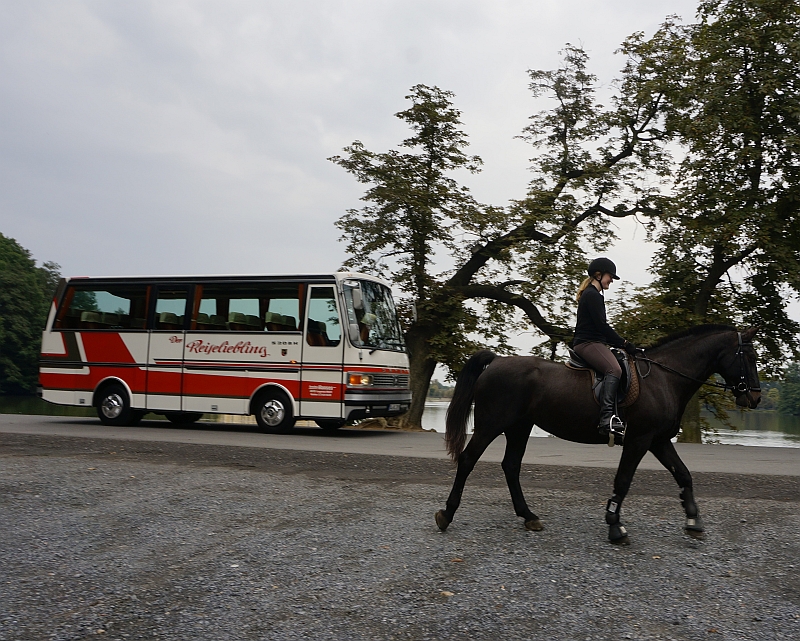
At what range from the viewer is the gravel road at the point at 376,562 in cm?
424

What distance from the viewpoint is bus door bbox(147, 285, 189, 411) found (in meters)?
17.2

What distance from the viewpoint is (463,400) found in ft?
22.7

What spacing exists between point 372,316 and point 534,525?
10.2 meters

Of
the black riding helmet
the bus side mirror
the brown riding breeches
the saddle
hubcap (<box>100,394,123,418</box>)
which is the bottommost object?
hubcap (<box>100,394,123,418</box>)

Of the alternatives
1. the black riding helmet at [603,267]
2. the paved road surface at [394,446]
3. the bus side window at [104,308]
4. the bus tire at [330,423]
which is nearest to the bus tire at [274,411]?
the paved road surface at [394,446]

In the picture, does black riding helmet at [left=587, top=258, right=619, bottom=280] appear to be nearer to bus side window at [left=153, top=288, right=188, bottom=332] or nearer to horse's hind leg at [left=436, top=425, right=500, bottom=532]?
horse's hind leg at [left=436, top=425, right=500, bottom=532]

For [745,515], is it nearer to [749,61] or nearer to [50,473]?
[50,473]

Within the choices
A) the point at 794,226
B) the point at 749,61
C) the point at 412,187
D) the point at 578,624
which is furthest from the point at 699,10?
the point at 578,624

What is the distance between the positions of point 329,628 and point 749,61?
19.8 meters

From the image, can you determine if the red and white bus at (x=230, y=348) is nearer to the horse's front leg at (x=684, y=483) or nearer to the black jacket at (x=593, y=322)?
→ the black jacket at (x=593, y=322)

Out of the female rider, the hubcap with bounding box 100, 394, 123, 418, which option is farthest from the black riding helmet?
the hubcap with bounding box 100, 394, 123, 418

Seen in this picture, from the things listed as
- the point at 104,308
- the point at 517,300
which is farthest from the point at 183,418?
the point at 517,300

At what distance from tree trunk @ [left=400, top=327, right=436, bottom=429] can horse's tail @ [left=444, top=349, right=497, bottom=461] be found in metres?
16.0

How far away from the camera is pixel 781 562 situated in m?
5.50
